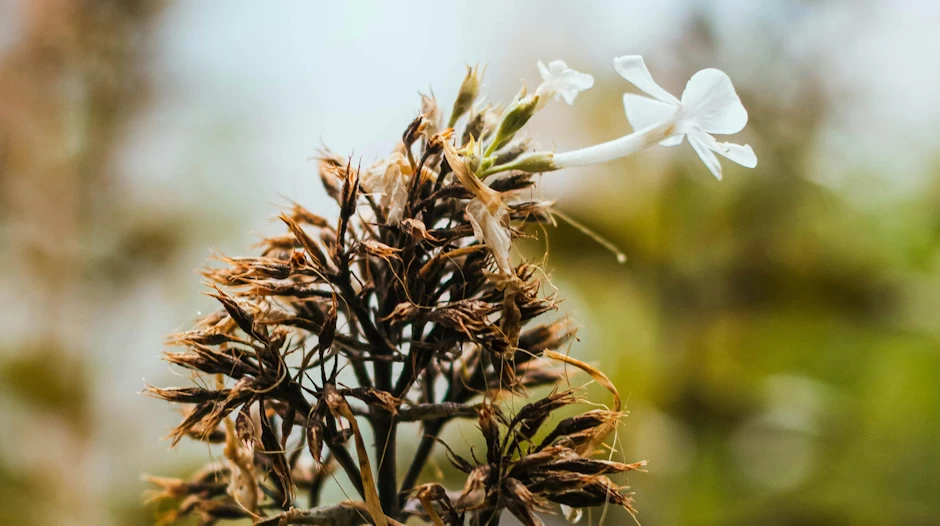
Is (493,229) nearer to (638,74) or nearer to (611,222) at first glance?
(638,74)

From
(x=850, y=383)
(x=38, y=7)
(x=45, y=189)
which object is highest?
(x=38, y=7)

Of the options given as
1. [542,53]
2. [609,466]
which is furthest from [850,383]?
[609,466]

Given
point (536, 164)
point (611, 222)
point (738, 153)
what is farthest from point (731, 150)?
point (611, 222)

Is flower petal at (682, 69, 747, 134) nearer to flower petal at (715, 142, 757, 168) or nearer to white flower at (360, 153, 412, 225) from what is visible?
flower petal at (715, 142, 757, 168)

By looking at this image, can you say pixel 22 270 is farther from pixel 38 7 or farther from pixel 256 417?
pixel 256 417

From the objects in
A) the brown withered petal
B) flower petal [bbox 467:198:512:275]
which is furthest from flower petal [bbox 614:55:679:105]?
the brown withered petal

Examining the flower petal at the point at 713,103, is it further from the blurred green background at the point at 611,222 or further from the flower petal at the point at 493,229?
the blurred green background at the point at 611,222
